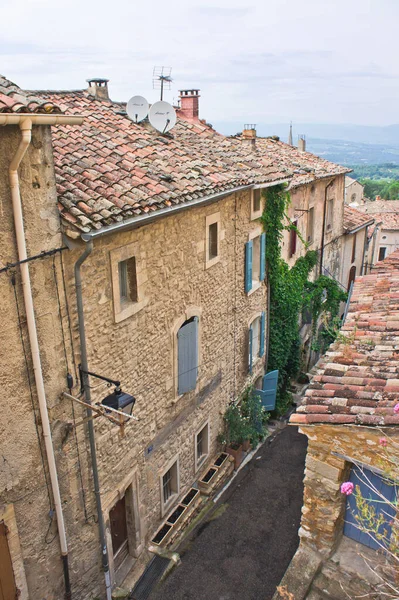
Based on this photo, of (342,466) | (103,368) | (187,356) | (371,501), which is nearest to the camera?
(342,466)

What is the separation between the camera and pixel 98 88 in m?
11.8

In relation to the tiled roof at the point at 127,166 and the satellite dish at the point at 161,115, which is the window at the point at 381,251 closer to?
the tiled roof at the point at 127,166

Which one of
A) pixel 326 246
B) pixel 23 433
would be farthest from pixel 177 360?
pixel 326 246

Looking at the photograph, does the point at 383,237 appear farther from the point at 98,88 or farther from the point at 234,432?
the point at 98,88

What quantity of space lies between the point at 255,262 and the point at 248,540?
Answer: 748 centimetres

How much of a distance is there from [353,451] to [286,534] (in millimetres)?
6186

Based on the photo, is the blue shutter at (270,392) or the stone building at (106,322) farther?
the blue shutter at (270,392)

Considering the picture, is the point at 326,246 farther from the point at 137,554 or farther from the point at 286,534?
the point at 137,554

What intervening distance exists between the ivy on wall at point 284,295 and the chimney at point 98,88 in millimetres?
5105

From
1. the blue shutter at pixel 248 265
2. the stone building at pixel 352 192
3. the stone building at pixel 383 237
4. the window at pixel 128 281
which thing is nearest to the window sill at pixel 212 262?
the blue shutter at pixel 248 265

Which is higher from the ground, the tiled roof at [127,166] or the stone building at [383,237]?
the tiled roof at [127,166]

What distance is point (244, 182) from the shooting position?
1091cm

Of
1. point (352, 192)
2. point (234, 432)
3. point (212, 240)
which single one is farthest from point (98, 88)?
point (352, 192)

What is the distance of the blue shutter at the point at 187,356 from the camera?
10.3 metres
